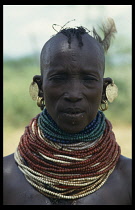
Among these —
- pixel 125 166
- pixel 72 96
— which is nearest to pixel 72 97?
pixel 72 96

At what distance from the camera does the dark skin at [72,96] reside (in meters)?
2.24

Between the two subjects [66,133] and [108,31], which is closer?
[66,133]

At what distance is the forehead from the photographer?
2.25m

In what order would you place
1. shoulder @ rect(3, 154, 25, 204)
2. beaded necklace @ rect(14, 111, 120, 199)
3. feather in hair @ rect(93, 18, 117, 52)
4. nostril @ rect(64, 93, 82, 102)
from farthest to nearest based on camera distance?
feather in hair @ rect(93, 18, 117, 52)
shoulder @ rect(3, 154, 25, 204)
beaded necklace @ rect(14, 111, 120, 199)
nostril @ rect(64, 93, 82, 102)

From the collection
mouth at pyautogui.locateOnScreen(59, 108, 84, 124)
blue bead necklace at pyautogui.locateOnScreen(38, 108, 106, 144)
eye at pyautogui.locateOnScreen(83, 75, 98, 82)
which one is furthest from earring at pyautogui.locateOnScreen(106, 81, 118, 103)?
mouth at pyautogui.locateOnScreen(59, 108, 84, 124)

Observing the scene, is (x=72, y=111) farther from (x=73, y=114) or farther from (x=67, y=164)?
(x=67, y=164)

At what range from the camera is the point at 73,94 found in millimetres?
2188

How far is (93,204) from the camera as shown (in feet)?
7.76

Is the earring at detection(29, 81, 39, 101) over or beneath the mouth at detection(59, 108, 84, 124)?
over

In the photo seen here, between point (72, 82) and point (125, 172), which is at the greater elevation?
point (72, 82)

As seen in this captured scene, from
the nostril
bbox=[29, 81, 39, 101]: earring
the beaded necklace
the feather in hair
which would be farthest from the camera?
the feather in hair

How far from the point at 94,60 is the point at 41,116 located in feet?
2.28

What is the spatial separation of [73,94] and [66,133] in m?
0.40

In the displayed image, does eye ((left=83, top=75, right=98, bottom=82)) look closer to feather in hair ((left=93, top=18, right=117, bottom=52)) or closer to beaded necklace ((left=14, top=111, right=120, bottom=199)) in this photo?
beaded necklace ((left=14, top=111, right=120, bottom=199))
